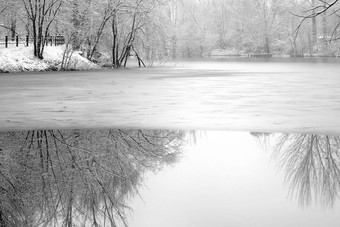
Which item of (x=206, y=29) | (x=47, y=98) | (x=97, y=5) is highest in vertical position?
(x=206, y=29)

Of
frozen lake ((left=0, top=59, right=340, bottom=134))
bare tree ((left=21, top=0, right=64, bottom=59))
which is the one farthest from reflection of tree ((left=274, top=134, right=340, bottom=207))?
bare tree ((left=21, top=0, right=64, bottom=59))

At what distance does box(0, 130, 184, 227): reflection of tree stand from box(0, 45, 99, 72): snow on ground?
32520 millimetres

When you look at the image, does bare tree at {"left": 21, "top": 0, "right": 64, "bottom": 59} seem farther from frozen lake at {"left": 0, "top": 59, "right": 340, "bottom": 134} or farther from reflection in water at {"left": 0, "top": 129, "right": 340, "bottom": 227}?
reflection in water at {"left": 0, "top": 129, "right": 340, "bottom": 227}

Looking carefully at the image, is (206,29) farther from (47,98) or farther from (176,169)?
(176,169)

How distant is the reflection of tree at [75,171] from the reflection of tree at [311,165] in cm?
179

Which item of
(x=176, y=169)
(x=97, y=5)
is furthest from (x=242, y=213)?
(x=97, y=5)

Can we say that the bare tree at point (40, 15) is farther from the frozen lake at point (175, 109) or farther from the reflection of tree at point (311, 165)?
the reflection of tree at point (311, 165)

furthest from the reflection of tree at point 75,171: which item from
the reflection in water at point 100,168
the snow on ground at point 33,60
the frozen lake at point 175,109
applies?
the snow on ground at point 33,60

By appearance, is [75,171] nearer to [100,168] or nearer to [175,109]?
[100,168]

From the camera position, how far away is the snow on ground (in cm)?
4178

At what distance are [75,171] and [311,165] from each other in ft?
10.5

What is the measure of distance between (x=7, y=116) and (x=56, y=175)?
25.4 feet

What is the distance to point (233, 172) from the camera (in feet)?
23.5

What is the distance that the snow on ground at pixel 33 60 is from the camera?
41781 mm
